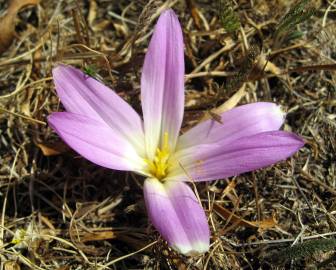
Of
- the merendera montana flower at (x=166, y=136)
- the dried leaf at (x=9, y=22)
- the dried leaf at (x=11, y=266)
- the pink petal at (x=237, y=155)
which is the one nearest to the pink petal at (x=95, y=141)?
the merendera montana flower at (x=166, y=136)

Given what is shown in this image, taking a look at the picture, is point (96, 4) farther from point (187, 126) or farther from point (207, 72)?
point (187, 126)

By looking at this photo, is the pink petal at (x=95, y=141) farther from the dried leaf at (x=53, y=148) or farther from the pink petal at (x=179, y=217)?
the dried leaf at (x=53, y=148)

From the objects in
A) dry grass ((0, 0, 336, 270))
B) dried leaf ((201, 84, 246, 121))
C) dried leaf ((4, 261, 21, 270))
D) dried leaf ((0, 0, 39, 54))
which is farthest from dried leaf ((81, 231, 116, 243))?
dried leaf ((0, 0, 39, 54))

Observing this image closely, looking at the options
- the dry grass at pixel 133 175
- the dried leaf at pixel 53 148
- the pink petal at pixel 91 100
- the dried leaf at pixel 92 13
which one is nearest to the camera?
the pink petal at pixel 91 100

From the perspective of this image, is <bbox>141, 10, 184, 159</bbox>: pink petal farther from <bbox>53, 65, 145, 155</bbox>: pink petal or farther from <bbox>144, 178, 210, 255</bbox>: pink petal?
<bbox>144, 178, 210, 255</bbox>: pink petal

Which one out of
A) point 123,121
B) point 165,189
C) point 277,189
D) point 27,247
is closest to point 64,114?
point 123,121

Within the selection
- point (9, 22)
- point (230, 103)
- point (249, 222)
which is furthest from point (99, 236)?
point (9, 22)
